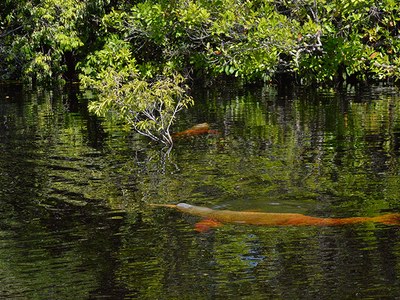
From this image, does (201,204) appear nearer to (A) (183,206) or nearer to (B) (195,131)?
(A) (183,206)

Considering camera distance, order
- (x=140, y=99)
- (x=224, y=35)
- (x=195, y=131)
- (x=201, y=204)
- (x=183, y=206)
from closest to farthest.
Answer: (x=183, y=206) < (x=201, y=204) < (x=140, y=99) < (x=195, y=131) < (x=224, y=35)

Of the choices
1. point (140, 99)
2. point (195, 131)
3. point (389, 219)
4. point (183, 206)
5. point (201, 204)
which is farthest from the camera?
point (195, 131)

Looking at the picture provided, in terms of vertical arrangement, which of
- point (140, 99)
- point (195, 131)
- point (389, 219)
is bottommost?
point (389, 219)

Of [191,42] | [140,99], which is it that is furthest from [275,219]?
[191,42]

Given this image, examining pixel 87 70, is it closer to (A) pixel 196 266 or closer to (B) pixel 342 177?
(B) pixel 342 177

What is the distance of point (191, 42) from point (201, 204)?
19.0m

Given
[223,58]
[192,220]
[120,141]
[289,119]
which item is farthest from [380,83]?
[192,220]

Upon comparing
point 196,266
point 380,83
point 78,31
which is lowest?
point 196,266

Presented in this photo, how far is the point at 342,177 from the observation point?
11219 millimetres

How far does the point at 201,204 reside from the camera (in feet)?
32.8

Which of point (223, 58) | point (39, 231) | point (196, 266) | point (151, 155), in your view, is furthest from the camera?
point (223, 58)

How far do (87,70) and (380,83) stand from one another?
1149 cm

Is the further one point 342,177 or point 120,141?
point 120,141

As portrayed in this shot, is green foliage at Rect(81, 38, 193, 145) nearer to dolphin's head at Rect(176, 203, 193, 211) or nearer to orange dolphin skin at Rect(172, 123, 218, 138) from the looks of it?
orange dolphin skin at Rect(172, 123, 218, 138)
